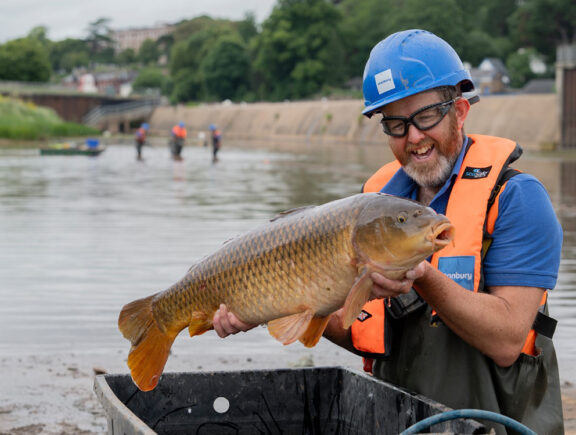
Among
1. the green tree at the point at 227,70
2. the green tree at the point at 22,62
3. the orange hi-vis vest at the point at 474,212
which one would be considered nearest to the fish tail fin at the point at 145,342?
the orange hi-vis vest at the point at 474,212

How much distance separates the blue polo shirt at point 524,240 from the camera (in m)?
3.28

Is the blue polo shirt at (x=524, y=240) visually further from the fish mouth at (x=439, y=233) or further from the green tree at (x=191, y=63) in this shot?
the green tree at (x=191, y=63)

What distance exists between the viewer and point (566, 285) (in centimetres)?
1012

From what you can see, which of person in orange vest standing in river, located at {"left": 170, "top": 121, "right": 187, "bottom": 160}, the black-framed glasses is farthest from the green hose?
person in orange vest standing in river, located at {"left": 170, "top": 121, "right": 187, "bottom": 160}

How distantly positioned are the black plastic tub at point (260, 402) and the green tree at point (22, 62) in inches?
4670

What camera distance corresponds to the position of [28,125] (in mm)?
58188

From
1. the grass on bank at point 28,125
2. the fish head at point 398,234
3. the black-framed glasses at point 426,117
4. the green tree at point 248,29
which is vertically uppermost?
the green tree at point 248,29

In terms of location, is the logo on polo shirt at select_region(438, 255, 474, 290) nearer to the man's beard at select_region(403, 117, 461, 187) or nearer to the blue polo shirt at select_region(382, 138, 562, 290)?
the blue polo shirt at select_region(382, 138, 562, 290)

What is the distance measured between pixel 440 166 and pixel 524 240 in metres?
0.45

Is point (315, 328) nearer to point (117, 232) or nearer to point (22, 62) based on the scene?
point (117, 232)

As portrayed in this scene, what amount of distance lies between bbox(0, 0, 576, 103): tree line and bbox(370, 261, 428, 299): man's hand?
281 ft

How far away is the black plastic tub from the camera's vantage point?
12.4ft


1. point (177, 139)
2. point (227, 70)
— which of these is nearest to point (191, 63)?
point (227, 70)

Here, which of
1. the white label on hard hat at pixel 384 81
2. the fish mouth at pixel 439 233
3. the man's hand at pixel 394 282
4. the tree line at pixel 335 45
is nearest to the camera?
the fish mouth at pixel 439 233
